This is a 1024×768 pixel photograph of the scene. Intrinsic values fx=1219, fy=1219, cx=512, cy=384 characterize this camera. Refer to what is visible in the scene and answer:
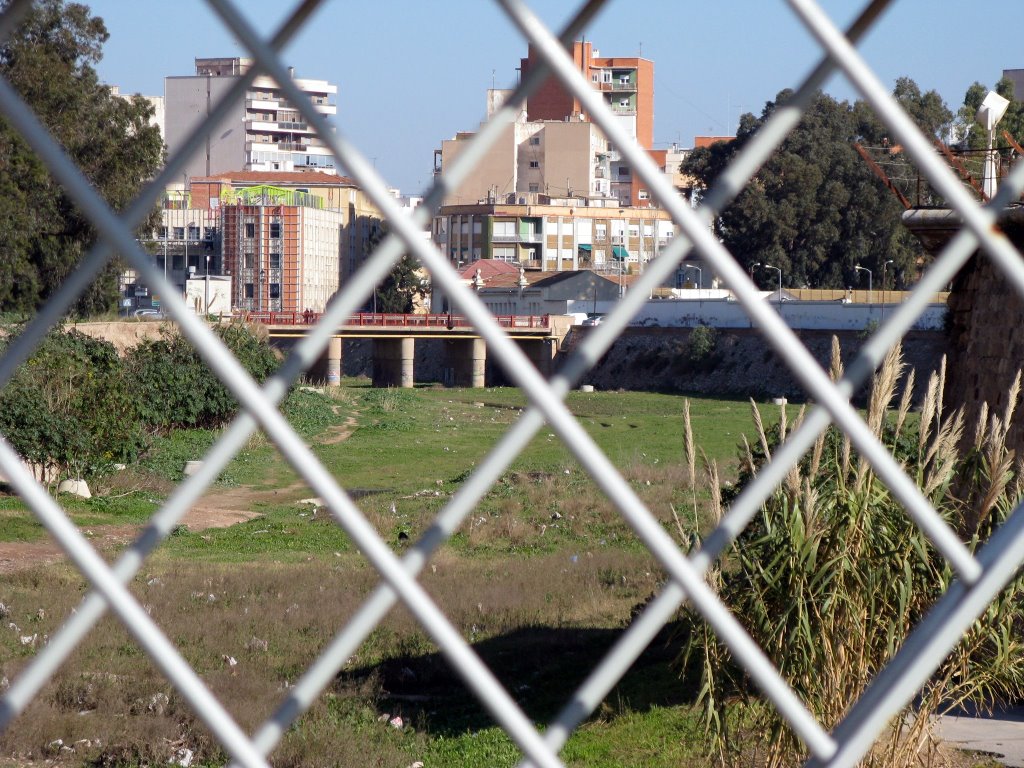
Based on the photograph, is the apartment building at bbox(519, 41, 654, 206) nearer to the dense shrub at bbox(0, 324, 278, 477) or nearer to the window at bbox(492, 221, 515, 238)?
the window at bbox(492, 221, 515, 238)

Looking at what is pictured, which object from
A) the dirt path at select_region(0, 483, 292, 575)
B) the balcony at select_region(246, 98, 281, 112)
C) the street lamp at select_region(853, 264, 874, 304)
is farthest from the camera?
the balcony at select_region(246, 98, 281, 112)

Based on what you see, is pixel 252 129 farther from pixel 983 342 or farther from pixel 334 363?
pixel 983 342

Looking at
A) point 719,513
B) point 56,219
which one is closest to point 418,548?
point 719,513

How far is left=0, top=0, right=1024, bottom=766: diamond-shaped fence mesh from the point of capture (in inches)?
54.2

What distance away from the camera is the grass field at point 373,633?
632cm

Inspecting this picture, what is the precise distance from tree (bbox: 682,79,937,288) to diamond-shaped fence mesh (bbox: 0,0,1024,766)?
4966 centimetres

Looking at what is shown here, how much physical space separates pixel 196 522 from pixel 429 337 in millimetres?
33810

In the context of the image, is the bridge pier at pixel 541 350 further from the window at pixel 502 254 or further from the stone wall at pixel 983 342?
the stone wall at pixel 983 342

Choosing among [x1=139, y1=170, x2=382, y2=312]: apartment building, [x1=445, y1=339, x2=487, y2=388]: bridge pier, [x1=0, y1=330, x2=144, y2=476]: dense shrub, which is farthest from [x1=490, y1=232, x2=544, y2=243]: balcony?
[x1=0, y1=330, x2=144, y2=476]: dense shrub

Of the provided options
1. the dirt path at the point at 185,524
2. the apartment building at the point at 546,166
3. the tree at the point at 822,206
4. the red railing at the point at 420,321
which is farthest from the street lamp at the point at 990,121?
the apartment building at the point at 546,166

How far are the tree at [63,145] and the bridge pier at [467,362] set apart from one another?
65.7 feet

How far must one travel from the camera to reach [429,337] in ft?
159

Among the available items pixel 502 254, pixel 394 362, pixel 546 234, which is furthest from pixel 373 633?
pixel 546 234

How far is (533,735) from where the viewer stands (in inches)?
53.9
